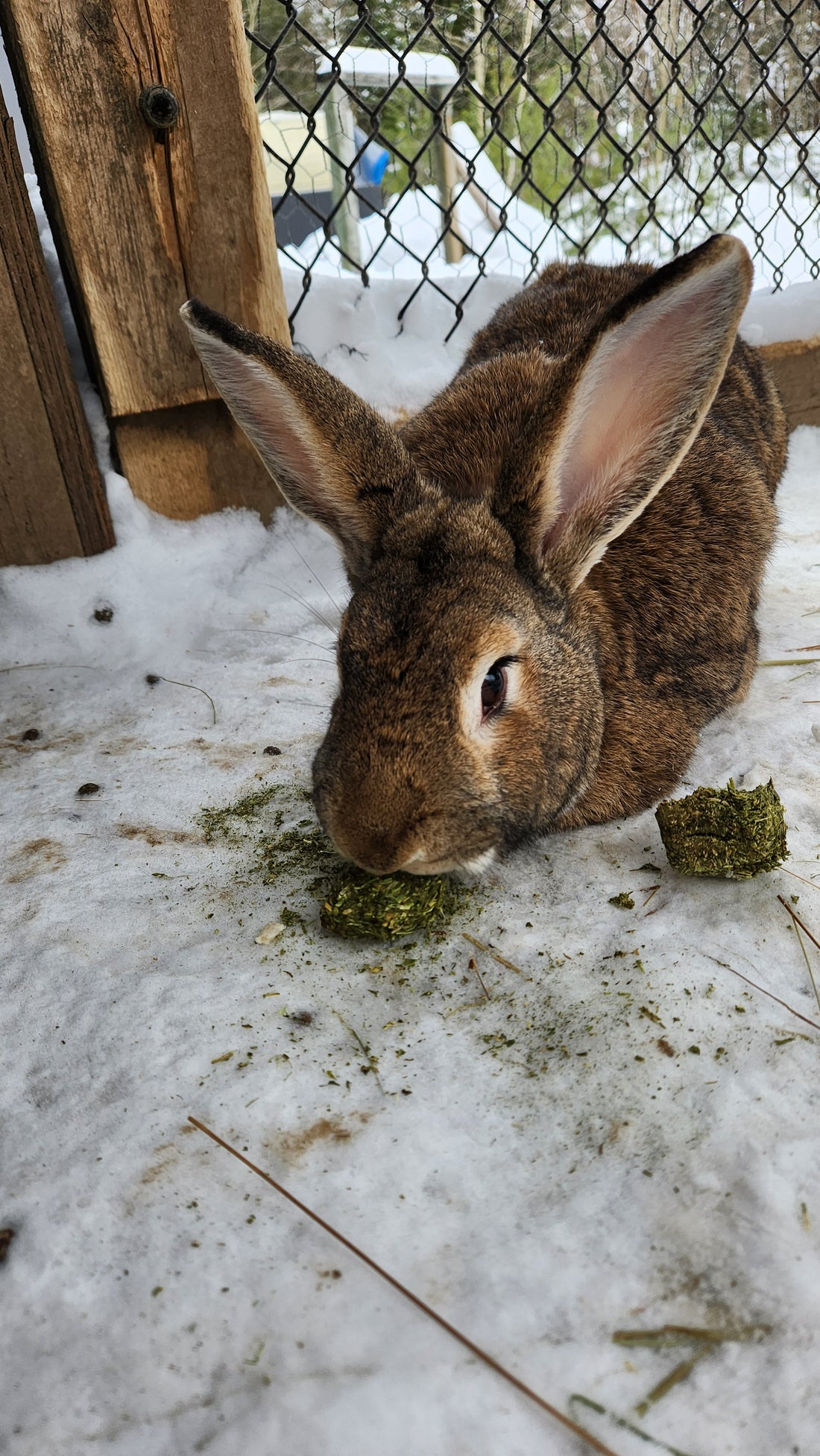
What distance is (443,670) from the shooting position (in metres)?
2.17

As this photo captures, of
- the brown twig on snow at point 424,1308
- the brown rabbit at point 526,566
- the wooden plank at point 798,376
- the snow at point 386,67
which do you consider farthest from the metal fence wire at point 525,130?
the brown twig on snow at point 424,1308

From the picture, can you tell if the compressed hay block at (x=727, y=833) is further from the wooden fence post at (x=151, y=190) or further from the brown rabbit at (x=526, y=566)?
the wooden fence post at (x=151, y=190)

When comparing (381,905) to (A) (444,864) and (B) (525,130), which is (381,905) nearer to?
(A) (444,864)

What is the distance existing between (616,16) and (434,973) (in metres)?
5.06

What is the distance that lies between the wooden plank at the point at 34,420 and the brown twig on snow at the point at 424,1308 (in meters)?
2.79

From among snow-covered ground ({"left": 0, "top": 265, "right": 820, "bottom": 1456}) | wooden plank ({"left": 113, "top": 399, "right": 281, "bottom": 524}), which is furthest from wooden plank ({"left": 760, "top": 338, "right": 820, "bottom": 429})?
snow-covered ground ({"left": 0, "top": 265, "right": 820, "bottom": 1456})

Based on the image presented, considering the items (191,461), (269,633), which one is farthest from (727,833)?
(191,461)

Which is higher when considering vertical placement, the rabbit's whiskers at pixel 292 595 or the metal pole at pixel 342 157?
the metal pole at pixel 342 157

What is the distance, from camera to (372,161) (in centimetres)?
481

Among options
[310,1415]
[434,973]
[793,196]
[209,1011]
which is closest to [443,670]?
[434,973]

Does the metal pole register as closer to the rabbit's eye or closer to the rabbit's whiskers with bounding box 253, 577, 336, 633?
the rabbit's whiskers with bounding box 253, 577, 336, 633

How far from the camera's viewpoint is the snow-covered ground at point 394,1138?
140 centimetres

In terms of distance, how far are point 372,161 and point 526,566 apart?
3302 mm

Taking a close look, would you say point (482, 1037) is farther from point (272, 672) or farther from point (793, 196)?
point (793, 196)
